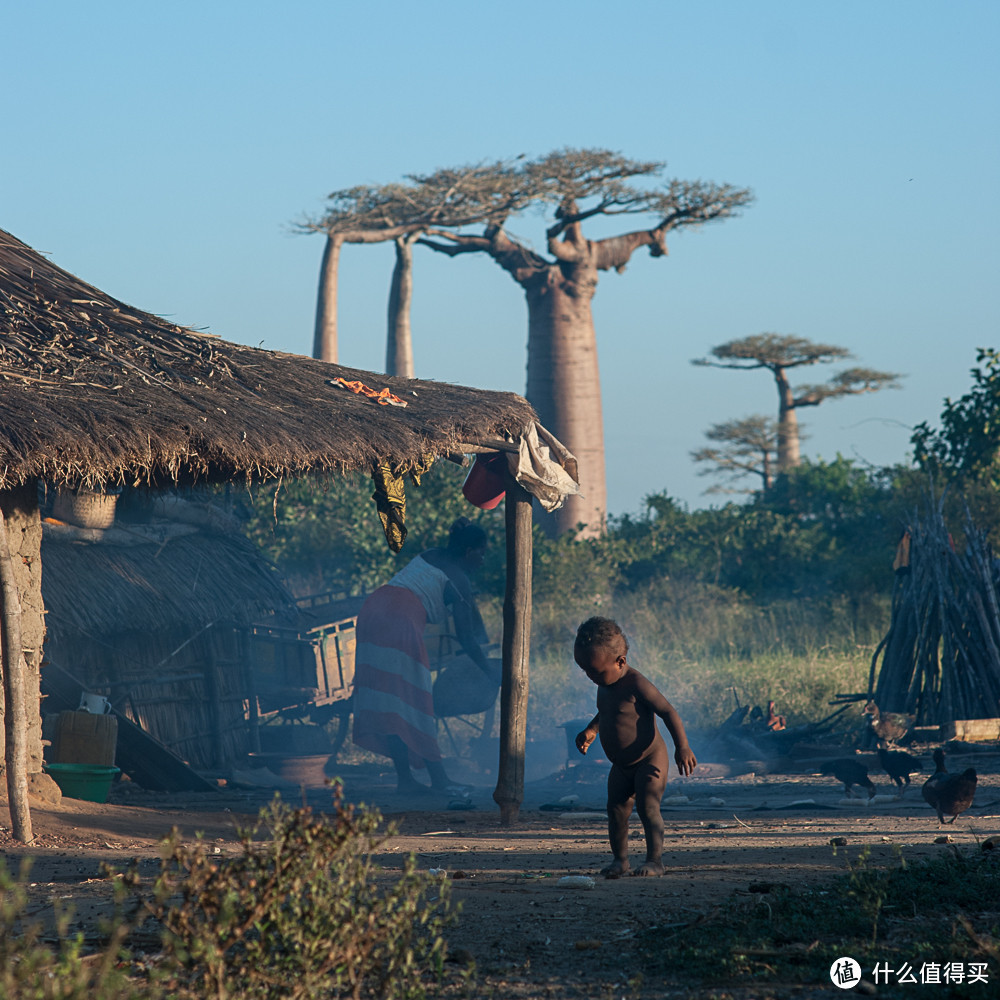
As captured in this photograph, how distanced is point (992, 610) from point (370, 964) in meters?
9.24

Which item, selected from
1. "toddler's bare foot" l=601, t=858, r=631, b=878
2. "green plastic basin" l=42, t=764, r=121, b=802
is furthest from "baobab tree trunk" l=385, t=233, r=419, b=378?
"toddler's bare foot" l=601, t=858, r=631, b=878

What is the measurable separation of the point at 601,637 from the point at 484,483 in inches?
153

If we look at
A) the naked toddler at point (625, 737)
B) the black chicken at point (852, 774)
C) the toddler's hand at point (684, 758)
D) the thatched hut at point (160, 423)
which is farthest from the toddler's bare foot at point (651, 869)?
the black chicken at point (852, 774)

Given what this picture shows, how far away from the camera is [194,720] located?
11.2 m

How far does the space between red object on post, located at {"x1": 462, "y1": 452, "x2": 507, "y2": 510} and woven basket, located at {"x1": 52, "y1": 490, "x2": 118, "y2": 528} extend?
3062mm

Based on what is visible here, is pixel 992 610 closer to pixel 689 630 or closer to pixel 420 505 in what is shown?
pixel 689 630

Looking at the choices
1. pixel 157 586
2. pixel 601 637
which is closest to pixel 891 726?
pixel 601 637

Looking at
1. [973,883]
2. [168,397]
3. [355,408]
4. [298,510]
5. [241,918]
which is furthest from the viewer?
[298,510]

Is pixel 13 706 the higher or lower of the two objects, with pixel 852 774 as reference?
higher

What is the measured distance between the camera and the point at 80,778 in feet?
25.4

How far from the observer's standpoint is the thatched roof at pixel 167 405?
6258 millimetres

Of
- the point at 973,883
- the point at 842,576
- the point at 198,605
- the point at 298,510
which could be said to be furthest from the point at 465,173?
the point at 973,883

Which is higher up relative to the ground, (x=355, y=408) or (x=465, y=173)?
(x=465, y=173)

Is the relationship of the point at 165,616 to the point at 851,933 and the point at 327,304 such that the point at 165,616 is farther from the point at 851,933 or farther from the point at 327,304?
the point at 327,304
